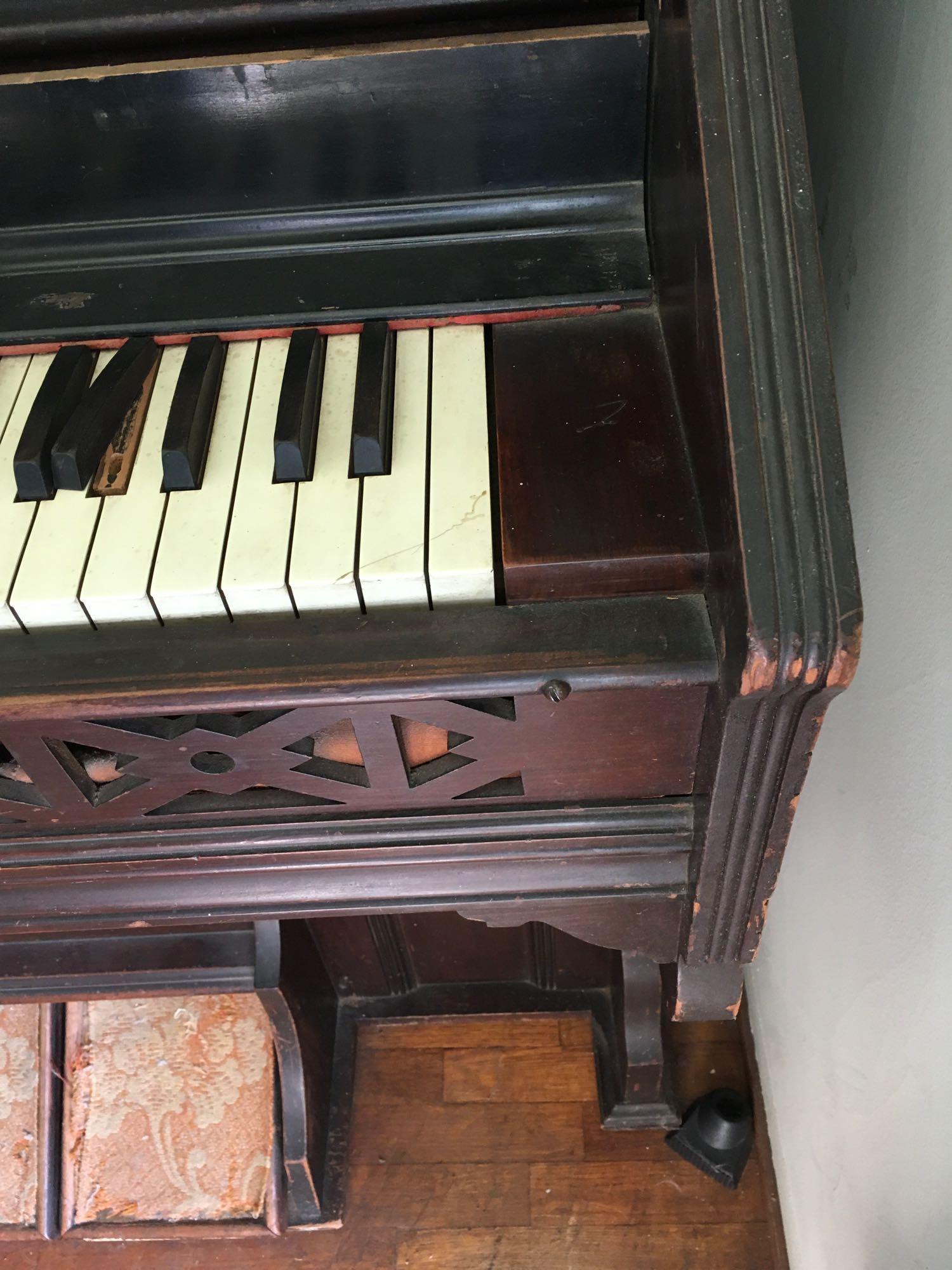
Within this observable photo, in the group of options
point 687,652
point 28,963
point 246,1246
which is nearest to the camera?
point 687,652

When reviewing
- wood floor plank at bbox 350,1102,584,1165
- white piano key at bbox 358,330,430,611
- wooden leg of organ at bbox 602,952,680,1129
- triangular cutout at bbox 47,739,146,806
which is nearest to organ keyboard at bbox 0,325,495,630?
white piano key at bbox 358,330,430,611

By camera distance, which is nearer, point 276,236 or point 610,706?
point 610,706

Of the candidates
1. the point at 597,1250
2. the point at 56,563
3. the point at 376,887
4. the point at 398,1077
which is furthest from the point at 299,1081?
the point at 56,563

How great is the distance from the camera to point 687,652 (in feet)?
2.20

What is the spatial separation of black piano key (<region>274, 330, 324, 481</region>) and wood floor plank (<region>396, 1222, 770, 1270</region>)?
1.13m

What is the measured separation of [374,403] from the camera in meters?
0.78

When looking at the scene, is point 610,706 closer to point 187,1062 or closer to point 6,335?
point 6,335

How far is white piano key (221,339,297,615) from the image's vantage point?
71cm

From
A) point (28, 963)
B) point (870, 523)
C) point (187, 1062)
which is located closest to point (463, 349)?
point (870, 523)

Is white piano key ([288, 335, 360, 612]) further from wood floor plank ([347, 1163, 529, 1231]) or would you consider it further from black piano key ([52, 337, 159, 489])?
wood floor plank ([347, 1163, 529, 1231])

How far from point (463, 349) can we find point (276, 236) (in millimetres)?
221

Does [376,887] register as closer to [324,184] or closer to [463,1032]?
[324,184]

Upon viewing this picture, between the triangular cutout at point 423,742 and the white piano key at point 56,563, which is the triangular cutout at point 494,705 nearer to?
the triangular cutout at point 423,742

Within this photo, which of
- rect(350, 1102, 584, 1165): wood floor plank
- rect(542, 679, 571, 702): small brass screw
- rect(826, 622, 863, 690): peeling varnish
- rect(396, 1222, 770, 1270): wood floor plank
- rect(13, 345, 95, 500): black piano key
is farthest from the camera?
rect(350, 1102, 584, 1165): wood floor plank
